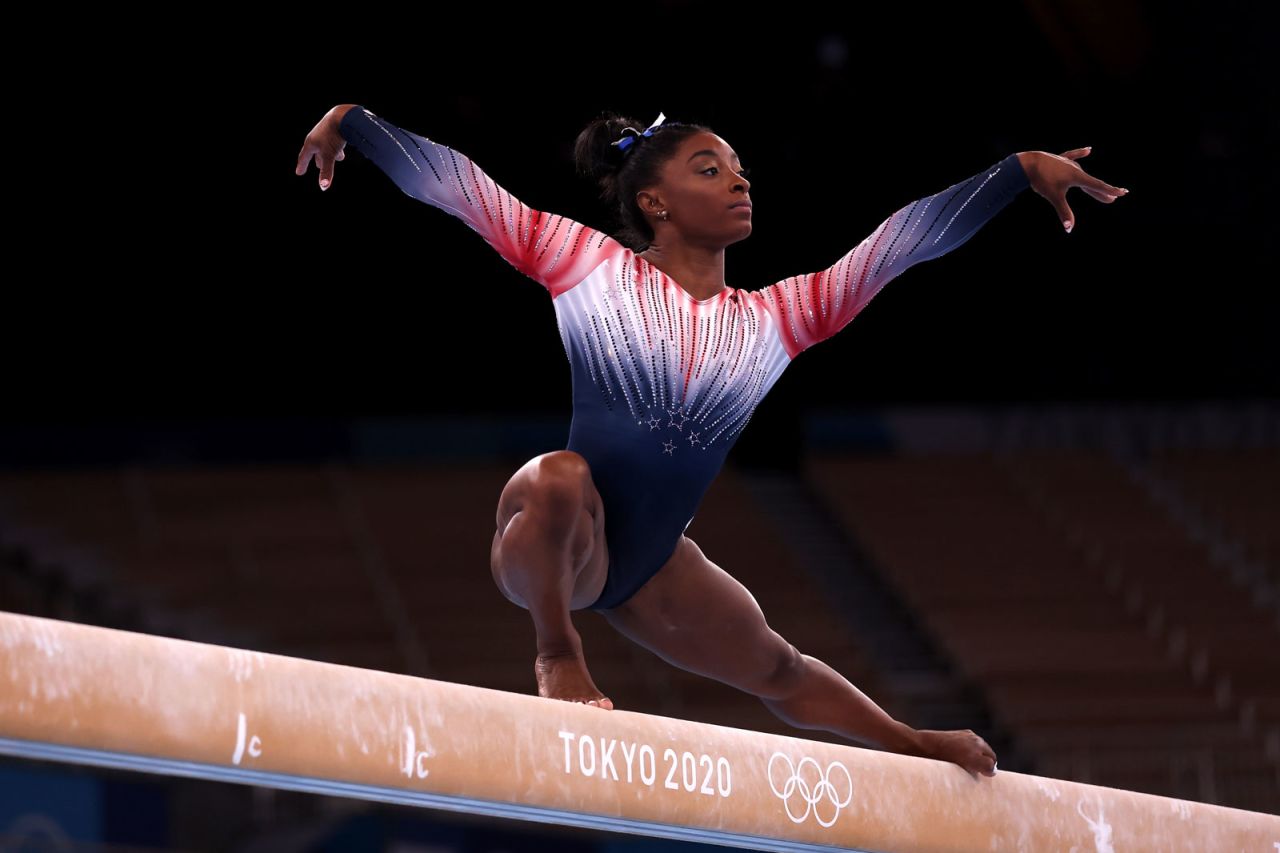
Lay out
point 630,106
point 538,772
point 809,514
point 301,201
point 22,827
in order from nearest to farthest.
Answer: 1. point 538,772
2. point 22,827
3. point 630,106
4. point 301,201
5. point 809,514

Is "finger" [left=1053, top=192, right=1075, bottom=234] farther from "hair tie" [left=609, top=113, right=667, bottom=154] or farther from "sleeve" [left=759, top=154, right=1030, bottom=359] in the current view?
"hair tie" [left=609, top=113, right=667, bottom=154]

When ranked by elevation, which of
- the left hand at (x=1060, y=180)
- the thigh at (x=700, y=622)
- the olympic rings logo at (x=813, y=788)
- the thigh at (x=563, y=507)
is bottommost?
the olympic rings logo at (x=813, y=788)

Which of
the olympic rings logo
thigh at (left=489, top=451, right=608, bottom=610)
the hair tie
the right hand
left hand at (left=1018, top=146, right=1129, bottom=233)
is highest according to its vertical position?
the hair tie

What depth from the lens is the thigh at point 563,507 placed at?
10.9ft

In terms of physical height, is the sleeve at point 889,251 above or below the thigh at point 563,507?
above

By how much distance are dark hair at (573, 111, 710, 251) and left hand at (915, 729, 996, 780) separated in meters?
1.31

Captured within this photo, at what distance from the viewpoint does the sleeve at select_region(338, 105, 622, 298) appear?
348 centimetres

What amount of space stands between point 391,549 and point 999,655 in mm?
4790

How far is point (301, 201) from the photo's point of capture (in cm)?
1298

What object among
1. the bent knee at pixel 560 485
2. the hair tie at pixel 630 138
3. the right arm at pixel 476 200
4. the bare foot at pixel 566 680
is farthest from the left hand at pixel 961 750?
the hair tie at pixel 630 138

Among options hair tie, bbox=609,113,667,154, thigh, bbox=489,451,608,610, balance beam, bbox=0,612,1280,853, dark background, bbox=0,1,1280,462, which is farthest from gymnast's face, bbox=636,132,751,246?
dark background, bbox=0,1,1280,462

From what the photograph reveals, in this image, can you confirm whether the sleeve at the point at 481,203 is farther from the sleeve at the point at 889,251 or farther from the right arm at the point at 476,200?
the sleeve at the point at 889,251

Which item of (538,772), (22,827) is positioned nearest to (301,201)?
(22,827)

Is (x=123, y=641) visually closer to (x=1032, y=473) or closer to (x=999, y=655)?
(x=999, y=655)
